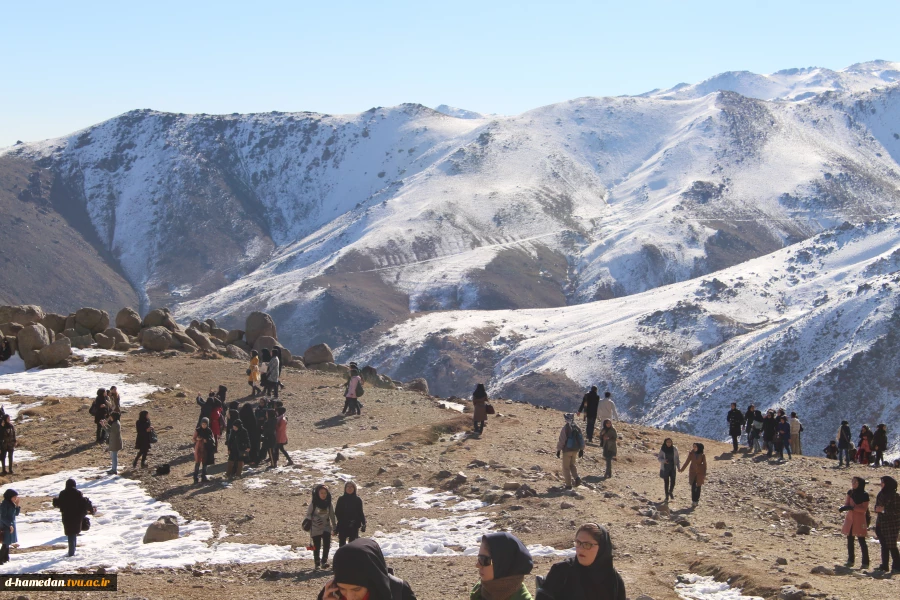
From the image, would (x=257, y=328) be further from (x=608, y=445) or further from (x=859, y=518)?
(x=859, y=518)

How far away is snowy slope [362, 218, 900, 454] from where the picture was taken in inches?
3342

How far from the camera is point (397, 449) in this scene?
27.3m

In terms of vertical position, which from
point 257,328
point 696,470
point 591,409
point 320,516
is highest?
point 257,328

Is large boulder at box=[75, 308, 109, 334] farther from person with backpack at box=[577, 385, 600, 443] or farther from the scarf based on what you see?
the scarf

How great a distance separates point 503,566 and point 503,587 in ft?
0.69

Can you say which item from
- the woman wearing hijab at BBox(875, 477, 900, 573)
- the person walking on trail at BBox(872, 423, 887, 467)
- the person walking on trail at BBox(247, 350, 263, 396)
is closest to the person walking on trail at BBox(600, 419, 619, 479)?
the woman wearing hijab at BBox(875, 477, 900, 573)

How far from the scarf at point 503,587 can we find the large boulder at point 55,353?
37634 mm

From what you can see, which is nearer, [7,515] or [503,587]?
[503,587]

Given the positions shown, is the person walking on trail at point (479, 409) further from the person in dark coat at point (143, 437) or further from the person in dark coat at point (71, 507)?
the person in dark coat at point (71, 507)

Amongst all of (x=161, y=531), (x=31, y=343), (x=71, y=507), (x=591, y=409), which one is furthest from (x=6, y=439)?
(x=591, y=409)

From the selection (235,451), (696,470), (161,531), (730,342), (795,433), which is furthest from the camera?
(730,342)

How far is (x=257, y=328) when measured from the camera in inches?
2008

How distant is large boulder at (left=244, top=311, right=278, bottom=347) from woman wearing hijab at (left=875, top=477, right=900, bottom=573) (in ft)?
128

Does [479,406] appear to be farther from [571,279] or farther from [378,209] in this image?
[378,209]
